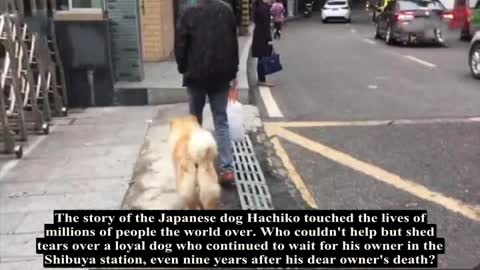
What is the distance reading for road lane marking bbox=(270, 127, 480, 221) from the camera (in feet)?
17.4

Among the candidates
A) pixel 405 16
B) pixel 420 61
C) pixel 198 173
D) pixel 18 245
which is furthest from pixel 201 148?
pixel 405 16

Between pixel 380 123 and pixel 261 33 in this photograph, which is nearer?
pixel 380 123

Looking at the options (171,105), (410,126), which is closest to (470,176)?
(410,126)

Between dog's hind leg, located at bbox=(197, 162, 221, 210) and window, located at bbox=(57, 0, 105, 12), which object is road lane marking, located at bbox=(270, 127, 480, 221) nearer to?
dog's hind leg, located at bbox=(197, 162, 221, 210)

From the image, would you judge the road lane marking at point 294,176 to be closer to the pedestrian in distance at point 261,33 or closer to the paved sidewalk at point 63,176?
the paved sidewalk at point 63,176

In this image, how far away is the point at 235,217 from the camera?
13.5 ft

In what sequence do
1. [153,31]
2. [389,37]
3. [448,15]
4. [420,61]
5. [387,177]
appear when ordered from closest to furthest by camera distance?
[387,177]
[153,31]
[420,61]
[448,15]
[389,37]

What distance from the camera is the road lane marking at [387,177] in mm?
5289

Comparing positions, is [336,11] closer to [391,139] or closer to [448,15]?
[448,15]

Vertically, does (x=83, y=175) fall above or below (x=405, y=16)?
below

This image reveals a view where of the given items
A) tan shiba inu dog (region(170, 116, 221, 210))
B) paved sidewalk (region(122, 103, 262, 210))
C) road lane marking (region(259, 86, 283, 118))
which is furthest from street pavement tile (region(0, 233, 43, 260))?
road lane marking (region(259, 86, 283, 118))

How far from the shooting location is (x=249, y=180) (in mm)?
5957

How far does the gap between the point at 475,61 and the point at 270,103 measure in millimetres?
4738

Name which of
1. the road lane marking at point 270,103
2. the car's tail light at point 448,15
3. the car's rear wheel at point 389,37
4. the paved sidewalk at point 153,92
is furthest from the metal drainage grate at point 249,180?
the car's tail light at point 448,15
